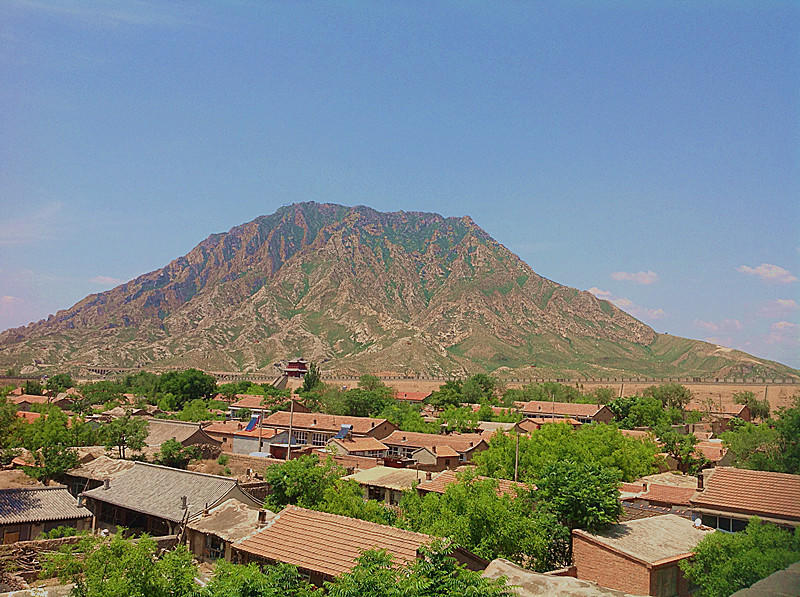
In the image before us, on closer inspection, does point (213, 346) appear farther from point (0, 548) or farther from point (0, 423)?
point (0, 548)

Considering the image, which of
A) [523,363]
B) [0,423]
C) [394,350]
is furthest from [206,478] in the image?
[523,363]

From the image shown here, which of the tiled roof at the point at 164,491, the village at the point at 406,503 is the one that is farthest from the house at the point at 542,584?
the tiled roof at the point at 164,491

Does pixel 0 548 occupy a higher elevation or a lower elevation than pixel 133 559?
lower

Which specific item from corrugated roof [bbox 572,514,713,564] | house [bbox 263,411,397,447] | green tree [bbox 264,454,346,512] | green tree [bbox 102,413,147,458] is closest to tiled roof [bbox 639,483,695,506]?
corrugated roof [bbox 572,514,713,564]

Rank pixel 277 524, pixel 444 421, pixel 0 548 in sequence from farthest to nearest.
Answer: pixel 444 421 → pixel 0 548 → pixel 277 524

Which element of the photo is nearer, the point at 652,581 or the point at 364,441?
the point at 652,581

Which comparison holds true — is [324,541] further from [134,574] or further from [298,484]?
[298,484]

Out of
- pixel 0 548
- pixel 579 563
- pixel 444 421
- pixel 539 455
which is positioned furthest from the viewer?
pixel 444 421
